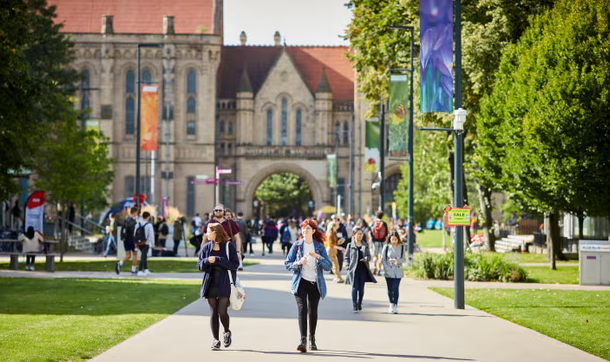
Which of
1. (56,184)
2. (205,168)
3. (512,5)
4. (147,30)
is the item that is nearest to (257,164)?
(205,168)

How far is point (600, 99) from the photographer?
96.4 feet

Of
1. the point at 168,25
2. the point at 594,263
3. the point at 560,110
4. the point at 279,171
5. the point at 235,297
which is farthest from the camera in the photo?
the point at 279,171

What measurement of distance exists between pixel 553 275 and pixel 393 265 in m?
13.5

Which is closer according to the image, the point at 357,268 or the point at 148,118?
the point at 357,268

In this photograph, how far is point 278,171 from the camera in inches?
3548

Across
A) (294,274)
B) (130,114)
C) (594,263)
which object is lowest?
(594,263)

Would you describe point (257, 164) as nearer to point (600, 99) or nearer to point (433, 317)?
point (600, 99)

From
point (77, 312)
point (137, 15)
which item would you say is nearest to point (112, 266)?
point (77, 312)

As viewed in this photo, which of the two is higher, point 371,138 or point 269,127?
point 269,127

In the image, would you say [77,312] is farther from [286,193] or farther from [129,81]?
[286,193]

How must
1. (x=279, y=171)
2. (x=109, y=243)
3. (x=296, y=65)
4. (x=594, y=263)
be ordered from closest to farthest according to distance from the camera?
(x=594, y=263), (x=109, y=243), (x=279, y=171), (x=296, y=65)

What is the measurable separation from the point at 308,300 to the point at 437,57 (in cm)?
788

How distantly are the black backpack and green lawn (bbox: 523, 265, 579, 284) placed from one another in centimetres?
1040

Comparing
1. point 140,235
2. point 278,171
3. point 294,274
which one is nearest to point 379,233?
point 140,235
